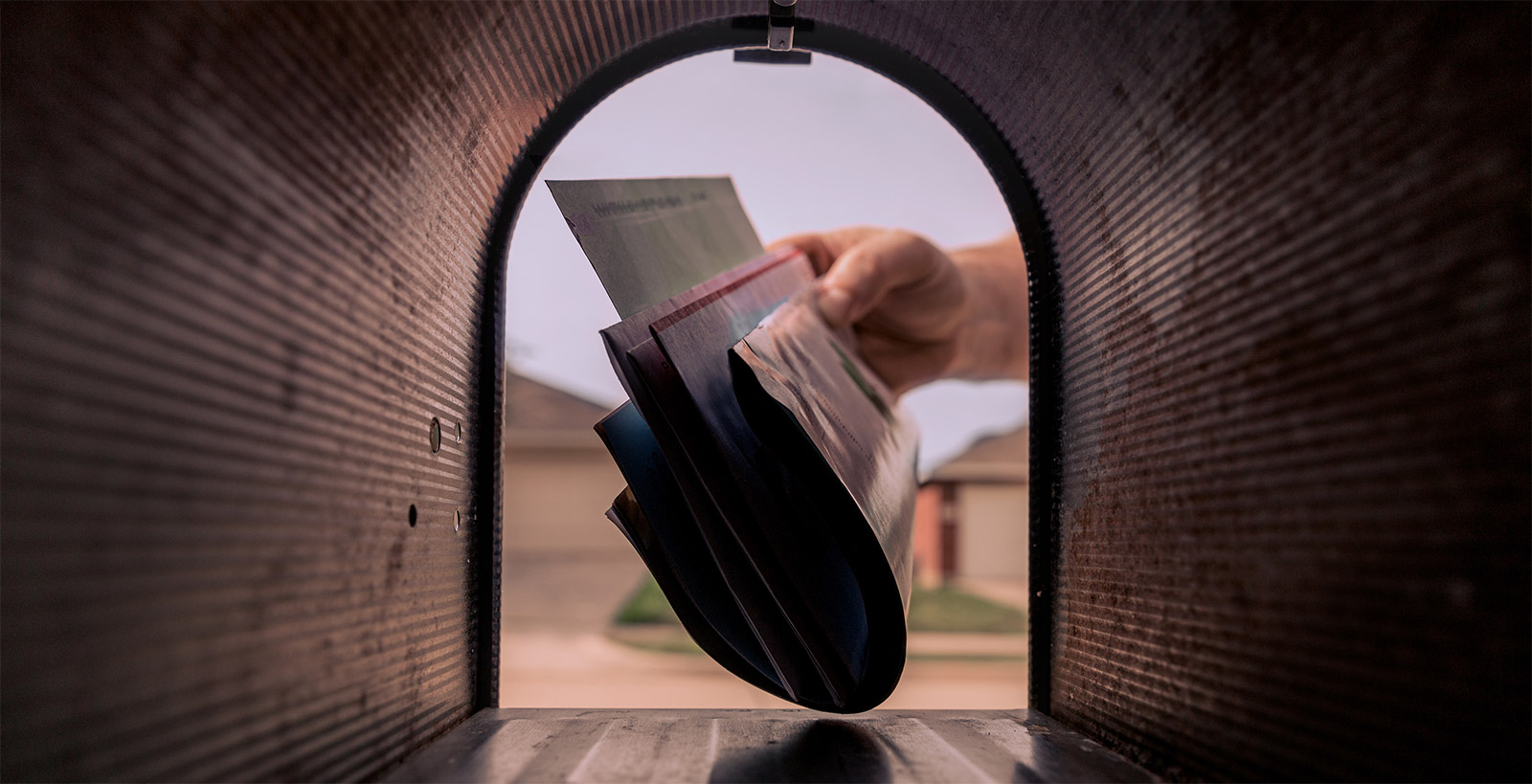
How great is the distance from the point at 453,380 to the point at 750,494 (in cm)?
27

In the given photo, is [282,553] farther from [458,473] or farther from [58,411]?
[458,473]

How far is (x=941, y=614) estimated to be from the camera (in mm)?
6559

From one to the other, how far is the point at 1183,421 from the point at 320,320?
0.54 meters

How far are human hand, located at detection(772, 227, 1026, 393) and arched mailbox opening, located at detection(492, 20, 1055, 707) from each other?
0.59m

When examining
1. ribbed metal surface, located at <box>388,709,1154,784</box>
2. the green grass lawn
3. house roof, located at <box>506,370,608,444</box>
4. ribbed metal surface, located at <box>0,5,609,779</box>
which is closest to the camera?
ribbed metal surface, located at <box>0,5,609,779</box>

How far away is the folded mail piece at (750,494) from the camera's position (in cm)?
68

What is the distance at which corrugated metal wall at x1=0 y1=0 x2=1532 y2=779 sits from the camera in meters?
0.36

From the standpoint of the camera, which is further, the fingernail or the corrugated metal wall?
the fingernail

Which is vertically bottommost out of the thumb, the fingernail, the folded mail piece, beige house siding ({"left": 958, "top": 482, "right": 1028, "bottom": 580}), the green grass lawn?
the green grass lawn

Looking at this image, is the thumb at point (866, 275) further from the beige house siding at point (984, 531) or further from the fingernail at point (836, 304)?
the beige house siding at point (984, 531)

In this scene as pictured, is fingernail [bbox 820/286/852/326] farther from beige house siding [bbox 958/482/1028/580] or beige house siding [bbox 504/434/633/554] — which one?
beige house siding [bbox 958/482/1028/580]

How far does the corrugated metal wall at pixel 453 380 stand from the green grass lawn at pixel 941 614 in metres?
5.42

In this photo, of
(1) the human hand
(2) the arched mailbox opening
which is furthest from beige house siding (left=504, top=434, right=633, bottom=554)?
(2) the arched mailbox opening

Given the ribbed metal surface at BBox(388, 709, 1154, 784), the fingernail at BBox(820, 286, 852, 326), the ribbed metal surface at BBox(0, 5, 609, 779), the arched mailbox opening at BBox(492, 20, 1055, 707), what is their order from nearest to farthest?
the ribbed metal surface at BBox(0, 5, 609, 779)
the ribbed metal surface at BBox(388, 709, 1154, 784)
the arched mailbox opening at BBox(492, 20, 1055, 707)
the fingernail at BBox(820, 286, 852, 326)
